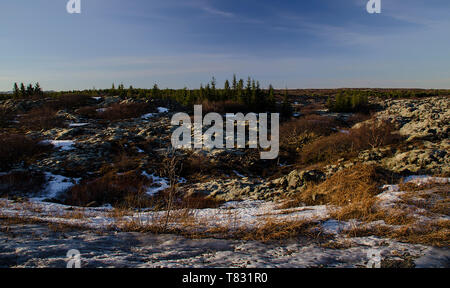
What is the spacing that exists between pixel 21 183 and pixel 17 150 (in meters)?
7.99

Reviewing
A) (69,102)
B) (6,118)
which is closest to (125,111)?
(69,102)

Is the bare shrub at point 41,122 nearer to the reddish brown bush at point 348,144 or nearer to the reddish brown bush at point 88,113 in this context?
the reddish brown bush at point 88,113

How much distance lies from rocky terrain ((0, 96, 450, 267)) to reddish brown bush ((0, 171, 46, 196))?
0.09m

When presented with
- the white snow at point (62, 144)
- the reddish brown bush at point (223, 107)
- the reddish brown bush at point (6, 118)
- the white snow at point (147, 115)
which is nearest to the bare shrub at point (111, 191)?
the white snow at point (62, 144)

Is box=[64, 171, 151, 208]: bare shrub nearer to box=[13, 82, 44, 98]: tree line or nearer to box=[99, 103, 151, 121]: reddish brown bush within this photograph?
box=[99, 103, 151, 121]: reddish brown bush

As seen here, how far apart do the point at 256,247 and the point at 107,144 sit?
74.2ft

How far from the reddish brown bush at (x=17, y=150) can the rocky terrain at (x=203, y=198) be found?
0.54ft

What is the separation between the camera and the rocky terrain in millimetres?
3721

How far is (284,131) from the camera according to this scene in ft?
100

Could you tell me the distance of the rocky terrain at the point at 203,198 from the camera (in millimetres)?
3721

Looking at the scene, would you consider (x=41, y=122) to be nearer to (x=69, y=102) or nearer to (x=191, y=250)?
(x=69, y=102)

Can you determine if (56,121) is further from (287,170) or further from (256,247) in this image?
(256,247)

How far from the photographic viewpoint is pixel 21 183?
47.7ft
